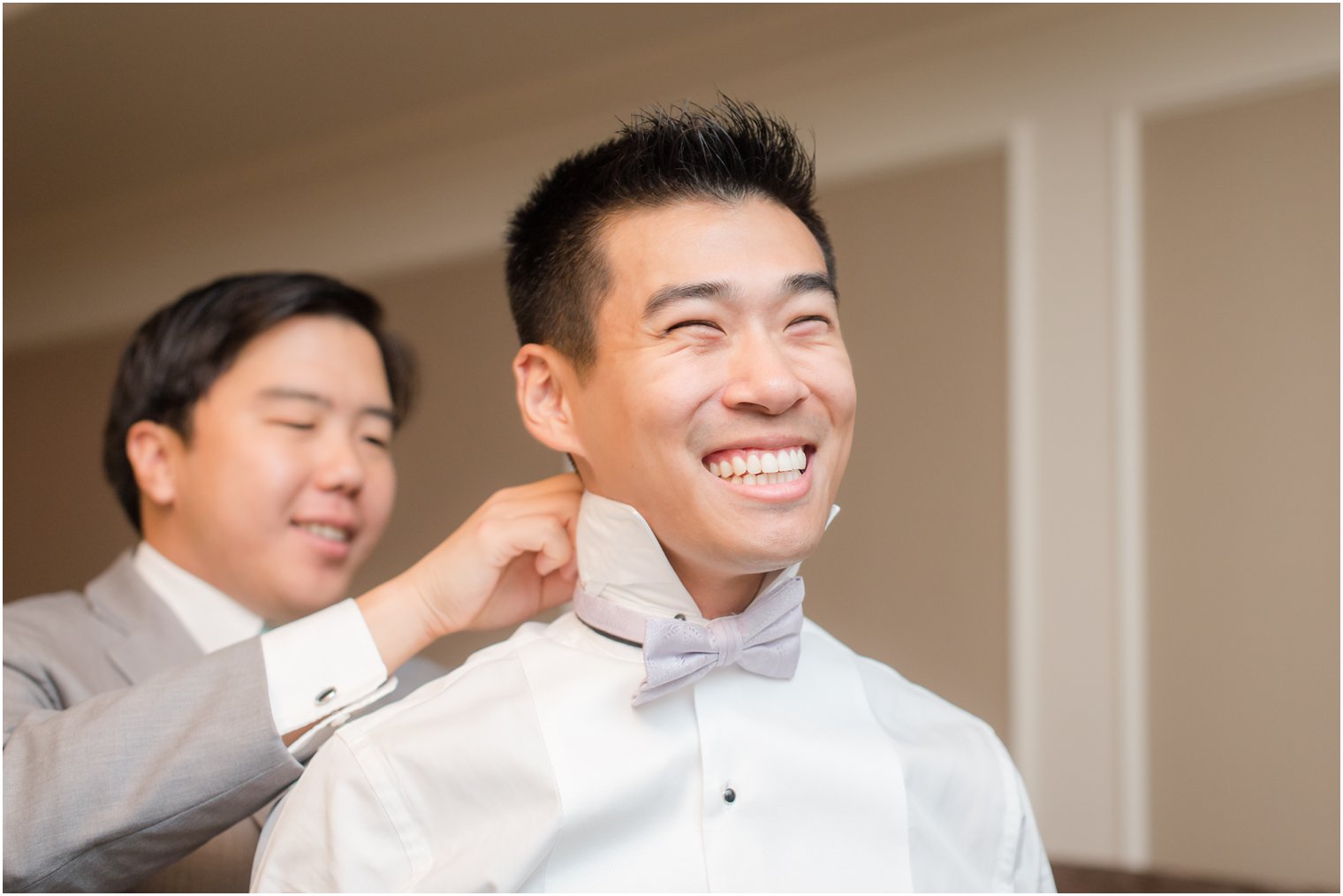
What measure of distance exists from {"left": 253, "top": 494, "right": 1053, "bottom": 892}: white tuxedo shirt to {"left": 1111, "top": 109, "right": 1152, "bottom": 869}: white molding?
2061 mm

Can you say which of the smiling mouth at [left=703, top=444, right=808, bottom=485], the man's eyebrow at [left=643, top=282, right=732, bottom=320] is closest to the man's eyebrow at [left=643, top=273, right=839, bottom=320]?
the man's eyebrow at [left=643, top=282, right=732, bottom=320]

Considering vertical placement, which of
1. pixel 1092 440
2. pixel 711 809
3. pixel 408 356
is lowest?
pixel 711 809

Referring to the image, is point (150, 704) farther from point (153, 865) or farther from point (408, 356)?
point (408, 356)

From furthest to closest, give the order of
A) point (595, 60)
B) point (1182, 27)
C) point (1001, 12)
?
point (595, 60), point (1001, 12), point (1182, 27)

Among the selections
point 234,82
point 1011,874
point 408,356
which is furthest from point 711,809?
point 234,82

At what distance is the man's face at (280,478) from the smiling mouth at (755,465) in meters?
0.95

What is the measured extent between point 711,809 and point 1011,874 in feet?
1.34

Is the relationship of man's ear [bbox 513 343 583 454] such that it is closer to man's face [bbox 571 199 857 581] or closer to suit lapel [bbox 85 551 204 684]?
man's face [bbox 571 199 857 581]

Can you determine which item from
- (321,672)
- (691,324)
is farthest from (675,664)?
(321,672)

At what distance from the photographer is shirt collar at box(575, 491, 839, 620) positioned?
4.39ft

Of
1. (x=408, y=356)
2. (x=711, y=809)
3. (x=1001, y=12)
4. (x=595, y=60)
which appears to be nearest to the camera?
(x=711, y=809)

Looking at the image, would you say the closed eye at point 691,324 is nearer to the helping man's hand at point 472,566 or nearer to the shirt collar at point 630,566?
the shirt collar at point 630,566

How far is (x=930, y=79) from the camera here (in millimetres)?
3752

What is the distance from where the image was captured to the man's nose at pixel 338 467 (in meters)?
2.02
